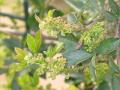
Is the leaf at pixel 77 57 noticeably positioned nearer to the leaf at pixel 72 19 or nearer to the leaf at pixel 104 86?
the leaf at pixel 72 19

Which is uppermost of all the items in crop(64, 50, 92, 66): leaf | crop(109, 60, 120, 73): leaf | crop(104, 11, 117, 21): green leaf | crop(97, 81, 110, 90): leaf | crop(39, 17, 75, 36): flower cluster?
crop(104, 11, 117, 21): green leaf

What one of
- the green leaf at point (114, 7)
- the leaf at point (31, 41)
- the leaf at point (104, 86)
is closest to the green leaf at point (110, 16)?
the green leaf at point (114, 7)

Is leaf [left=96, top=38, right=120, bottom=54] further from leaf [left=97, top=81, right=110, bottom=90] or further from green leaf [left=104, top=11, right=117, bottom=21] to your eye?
leaf [left=97, top=81, right=110, bottom=90]

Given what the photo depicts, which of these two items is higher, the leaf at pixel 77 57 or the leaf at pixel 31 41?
the leaf at pixel 31 41

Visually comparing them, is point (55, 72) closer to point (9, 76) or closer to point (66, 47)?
point (66, 47)

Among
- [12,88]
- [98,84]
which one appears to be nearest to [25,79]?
[12,88]

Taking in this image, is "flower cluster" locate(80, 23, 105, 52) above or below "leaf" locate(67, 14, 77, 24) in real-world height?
below

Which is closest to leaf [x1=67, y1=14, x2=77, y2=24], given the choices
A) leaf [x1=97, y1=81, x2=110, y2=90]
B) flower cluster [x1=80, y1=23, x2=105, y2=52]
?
flower cluster [x1=80, y1=23, x2=105, y2=52]

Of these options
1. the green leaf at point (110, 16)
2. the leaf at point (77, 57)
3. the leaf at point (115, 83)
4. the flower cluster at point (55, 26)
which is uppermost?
the green leaf at point (110, 16)
